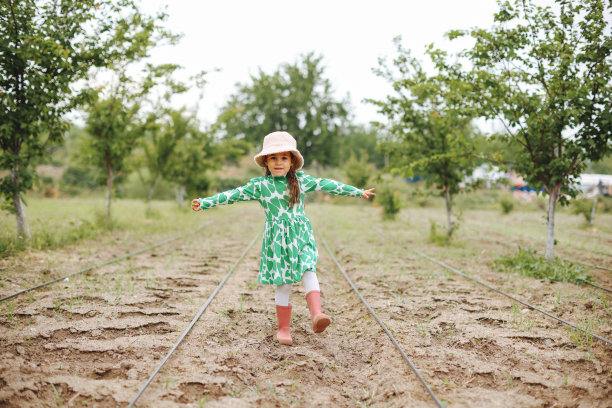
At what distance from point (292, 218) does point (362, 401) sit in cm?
158

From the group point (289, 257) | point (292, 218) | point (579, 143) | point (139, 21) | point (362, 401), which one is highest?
point (139, 21)

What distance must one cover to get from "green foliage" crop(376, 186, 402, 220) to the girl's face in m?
13.5

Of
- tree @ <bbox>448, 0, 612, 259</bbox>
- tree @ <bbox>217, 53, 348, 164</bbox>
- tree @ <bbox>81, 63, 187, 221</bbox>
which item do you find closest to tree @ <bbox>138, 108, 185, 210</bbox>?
tree @ <bbox>81, 63, 187, 221</bbox>

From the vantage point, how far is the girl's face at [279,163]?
3523 millimetres

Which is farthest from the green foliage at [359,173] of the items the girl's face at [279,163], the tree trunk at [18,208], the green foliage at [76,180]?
the green foliage at [76,180]

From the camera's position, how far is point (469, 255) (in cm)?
855

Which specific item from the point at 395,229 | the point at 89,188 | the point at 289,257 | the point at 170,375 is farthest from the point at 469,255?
the point at 89,188

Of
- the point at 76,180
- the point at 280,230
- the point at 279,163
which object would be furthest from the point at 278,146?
the point at 76,180

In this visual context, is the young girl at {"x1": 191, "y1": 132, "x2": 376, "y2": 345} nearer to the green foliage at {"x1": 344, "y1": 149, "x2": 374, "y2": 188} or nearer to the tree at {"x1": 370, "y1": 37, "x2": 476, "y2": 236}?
the tree at {"x1": 370, "y1": 37, "x2": 476, "y2": 236}

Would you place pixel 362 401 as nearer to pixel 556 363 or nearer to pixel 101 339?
pixel 556 363

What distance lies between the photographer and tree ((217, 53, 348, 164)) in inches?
1703

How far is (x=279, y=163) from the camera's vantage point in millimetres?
3516

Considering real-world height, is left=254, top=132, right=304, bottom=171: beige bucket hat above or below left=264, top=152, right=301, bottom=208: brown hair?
above

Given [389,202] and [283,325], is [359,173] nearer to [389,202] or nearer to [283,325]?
[389,202]
